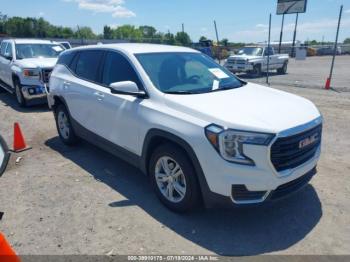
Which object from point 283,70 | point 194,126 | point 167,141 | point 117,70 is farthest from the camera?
point 283,70

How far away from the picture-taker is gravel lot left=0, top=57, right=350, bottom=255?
10.2 feet

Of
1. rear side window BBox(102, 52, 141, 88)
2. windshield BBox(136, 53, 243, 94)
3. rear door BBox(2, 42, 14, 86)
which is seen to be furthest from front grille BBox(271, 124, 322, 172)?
rear door BBox(2, 42, 14, 86)

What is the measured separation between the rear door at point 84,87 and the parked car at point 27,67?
2.98 m

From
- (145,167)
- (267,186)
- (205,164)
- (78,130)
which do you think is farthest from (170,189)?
(78,130)

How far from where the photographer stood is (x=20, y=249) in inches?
122

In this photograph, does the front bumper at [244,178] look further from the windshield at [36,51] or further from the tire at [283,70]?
the tire at [283,70]

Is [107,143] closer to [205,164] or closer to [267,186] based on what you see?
[205,164]

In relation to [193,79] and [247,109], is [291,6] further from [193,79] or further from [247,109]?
[247,109]

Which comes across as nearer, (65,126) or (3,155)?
(3,155)

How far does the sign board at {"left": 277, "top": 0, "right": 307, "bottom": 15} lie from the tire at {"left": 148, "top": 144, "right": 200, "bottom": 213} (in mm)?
17348

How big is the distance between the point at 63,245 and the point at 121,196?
108cm

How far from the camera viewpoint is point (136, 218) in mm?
3584

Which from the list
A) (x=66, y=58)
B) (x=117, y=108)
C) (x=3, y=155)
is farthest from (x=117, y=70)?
(x=3, y=155)

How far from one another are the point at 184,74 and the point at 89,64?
1.76m
